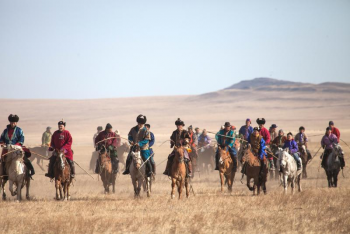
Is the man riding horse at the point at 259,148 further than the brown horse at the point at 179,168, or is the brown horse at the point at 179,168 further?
the man riding horse at the point at 259,148

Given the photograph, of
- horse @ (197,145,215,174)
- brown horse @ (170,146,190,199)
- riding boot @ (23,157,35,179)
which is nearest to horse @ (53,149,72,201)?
riding boot @ (23,157,35,179)

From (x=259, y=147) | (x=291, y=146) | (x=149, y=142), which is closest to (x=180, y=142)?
(x=149, y=142)

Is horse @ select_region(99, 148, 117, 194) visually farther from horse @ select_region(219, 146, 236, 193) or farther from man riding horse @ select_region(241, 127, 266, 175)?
man riding horse @ select_region(241, 127, 266, 175)

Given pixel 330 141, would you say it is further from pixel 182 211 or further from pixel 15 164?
pixel 15 164

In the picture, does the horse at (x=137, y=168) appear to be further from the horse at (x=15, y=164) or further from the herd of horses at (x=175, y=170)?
the horse at (x=15, y=164)

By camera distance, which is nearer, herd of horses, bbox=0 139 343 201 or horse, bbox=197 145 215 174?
herd of horses, bbox=0 139 343 201

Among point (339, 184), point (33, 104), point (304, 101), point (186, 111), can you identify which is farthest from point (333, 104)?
point (339, 184)

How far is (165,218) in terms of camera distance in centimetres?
1239

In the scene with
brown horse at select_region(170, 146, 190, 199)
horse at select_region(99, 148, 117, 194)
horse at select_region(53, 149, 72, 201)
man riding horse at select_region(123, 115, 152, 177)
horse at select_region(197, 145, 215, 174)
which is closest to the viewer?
brown horse at select_region(170, 146, 190, 199)

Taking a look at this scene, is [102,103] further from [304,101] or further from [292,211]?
[292,211]

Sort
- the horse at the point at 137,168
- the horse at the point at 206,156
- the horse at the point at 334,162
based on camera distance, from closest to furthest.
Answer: the horse at the point at 137,168, the horse at the point at 334,162, the horse at the point at 206,156

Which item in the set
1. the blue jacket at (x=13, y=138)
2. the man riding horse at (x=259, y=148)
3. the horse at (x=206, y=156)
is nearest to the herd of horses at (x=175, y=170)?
the man riding horse at (x=259, y=148)

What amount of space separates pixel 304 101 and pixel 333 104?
34.8 ft

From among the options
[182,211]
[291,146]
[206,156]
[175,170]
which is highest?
[291,146]
